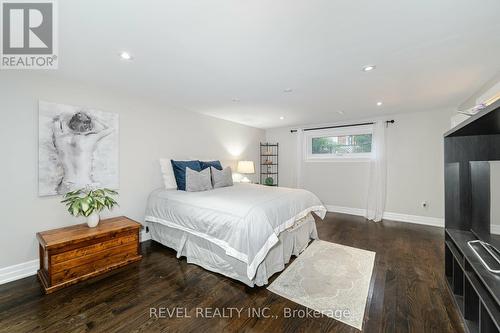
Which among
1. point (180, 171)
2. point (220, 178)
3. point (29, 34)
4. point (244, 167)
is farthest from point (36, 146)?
point (244, 167)

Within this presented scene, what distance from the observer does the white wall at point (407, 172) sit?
369cm

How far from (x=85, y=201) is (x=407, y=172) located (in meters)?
5.36

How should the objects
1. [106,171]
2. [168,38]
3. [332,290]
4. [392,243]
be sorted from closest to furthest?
[168,38]
[332,290]
[106,171]
[392,243]

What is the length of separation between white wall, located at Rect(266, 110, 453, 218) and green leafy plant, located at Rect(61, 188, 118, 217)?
4.51 metres

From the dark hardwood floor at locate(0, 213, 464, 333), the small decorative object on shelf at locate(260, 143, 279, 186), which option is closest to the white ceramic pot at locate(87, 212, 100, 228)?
the dark hardwood floor at locate(0, 213, 464, 333)

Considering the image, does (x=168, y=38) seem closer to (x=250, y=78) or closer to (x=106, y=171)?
(x=250, y=78)

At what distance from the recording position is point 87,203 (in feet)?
7.09

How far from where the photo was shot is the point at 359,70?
2.12 meters

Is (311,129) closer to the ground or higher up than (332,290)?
higher up

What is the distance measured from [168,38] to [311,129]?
4148mm

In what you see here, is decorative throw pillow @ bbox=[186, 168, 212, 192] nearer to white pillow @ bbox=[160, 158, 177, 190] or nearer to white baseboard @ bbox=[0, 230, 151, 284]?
white pillow @ bbox=[160, 158, 177, 190]

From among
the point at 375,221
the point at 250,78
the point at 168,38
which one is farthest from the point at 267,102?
the point at 375,221

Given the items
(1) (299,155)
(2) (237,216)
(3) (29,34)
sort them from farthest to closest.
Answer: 1. (1) (299,155)
2. (2) (237,216)
3. (3) (29,34)

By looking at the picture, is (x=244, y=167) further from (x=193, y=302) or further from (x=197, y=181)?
(x=193, y=302)
